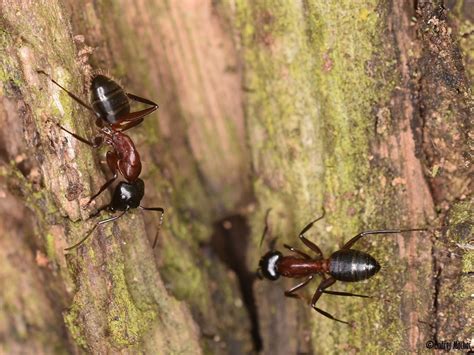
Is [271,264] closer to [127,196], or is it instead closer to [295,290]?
[295,290]

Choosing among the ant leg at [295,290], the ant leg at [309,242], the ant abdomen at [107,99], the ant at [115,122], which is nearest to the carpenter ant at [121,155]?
the ant at [115,122]

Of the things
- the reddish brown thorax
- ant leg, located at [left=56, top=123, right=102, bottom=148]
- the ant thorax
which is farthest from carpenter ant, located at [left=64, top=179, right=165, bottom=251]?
the reddish brown thorax

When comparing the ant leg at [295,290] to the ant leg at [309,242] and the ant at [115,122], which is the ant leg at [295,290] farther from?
the ant at [115,122]

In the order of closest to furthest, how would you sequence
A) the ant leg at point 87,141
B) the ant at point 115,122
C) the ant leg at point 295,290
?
the ant leg at point 87,141
the ant at point 115,122
the ant leg at point 295,290

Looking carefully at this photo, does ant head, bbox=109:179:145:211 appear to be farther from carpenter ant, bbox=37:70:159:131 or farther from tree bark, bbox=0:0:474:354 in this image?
carpenter ant, bbox=37:70:159:131

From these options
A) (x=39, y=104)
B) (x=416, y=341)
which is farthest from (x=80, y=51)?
(x=416, y=341)

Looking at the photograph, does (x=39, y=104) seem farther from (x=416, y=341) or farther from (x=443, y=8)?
(x=416, y=341)

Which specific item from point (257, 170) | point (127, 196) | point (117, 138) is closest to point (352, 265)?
point (257, 170)
